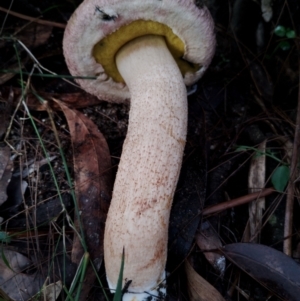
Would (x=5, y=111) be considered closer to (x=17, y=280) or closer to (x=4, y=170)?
(x=4, y=170)

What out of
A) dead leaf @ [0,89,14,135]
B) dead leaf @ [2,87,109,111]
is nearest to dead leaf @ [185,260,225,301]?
dead leaf @ [2,87,109,111]

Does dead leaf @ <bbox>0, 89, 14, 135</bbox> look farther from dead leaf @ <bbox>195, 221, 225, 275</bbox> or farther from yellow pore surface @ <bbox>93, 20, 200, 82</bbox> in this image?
dead leaf @ <bbox>195, 221, 225, 275</bbox>

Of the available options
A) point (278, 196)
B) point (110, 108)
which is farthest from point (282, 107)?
point (110, 108)

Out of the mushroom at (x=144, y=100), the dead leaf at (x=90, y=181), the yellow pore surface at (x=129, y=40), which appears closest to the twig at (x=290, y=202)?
the mushroom at (x=144, y=100)

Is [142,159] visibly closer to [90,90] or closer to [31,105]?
[90,90]

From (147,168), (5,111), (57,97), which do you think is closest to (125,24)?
(147,168)

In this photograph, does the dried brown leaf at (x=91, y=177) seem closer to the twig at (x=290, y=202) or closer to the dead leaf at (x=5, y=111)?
the dead leaf at (x=5, y=111)
